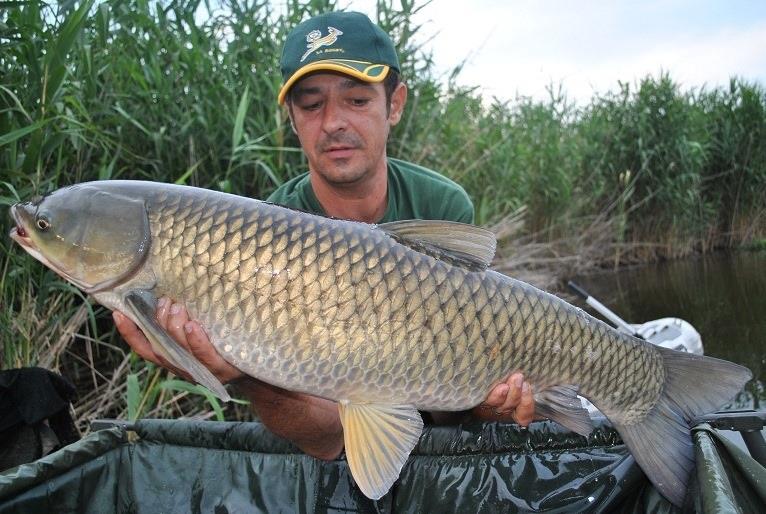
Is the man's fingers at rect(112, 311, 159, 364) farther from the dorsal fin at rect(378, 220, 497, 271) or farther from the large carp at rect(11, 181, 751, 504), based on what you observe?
the dorsal fin at rect(378, 220, 497, 271)

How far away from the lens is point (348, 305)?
131 cm

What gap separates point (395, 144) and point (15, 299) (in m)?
1.94

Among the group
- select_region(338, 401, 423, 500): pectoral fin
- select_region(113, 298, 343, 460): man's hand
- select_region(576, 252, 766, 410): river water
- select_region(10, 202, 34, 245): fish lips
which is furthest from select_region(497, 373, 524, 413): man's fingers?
select_region(576, 252, 766, 410): river water

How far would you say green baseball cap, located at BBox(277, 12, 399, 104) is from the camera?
1.92 m

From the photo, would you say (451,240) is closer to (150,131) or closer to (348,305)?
(348,305)

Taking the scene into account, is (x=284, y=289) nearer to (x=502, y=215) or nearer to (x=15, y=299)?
(x=15, y=299)

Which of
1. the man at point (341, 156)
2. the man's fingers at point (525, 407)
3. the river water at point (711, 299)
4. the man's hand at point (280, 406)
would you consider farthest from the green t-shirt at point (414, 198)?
the river water at point (711, 299)

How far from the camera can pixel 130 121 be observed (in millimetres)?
2779

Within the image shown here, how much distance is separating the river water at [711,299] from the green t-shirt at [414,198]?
1.82 meters

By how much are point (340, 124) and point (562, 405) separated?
3.08ft

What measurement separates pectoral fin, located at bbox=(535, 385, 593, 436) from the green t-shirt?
798mm

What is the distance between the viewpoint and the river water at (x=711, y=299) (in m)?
4.03

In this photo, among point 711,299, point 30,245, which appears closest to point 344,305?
point 30,245

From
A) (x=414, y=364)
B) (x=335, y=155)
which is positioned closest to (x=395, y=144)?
(x=335, y=155)
